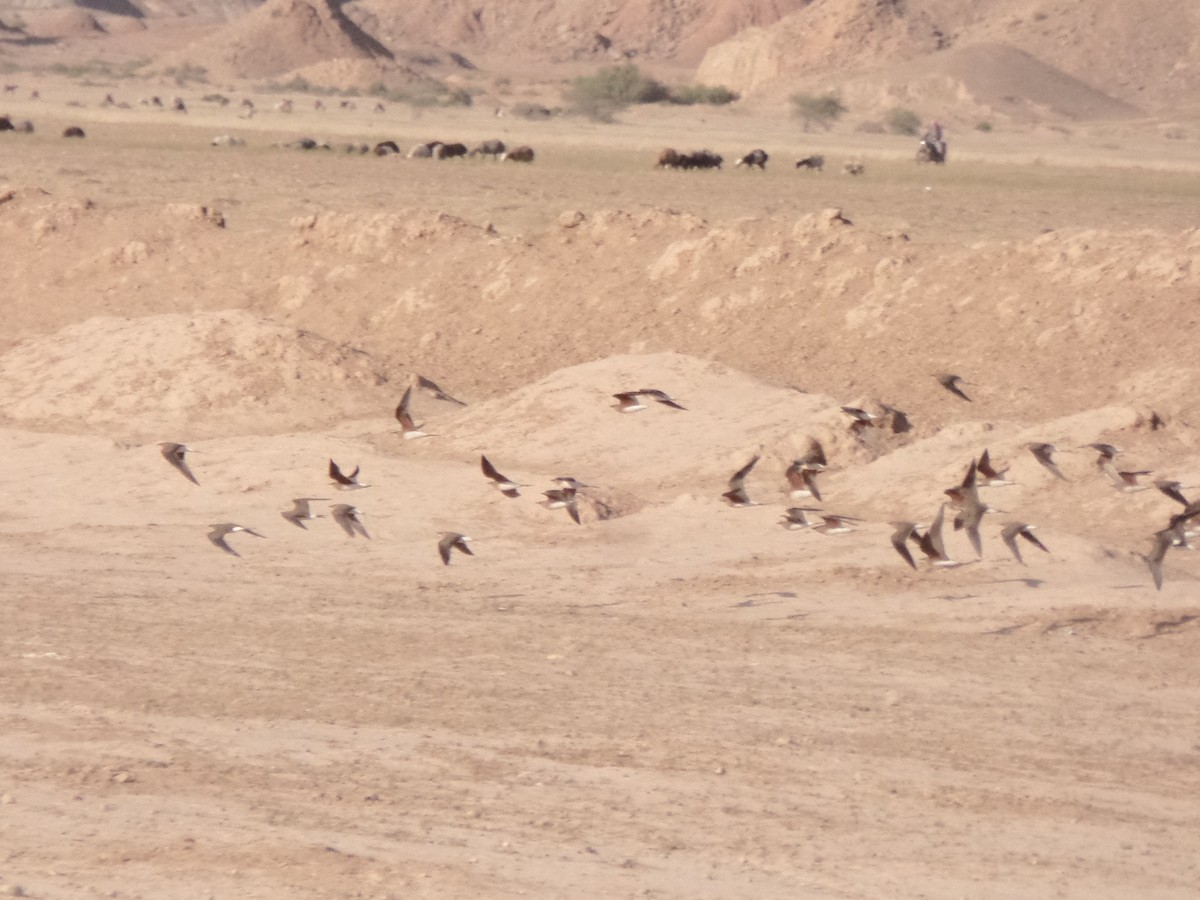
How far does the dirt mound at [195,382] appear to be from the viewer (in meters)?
18.4

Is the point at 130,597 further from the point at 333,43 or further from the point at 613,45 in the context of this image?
the point at 613,45

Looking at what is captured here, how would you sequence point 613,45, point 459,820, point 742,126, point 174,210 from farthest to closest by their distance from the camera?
point 613,45, point 742,126, point 174,210, point 459,820

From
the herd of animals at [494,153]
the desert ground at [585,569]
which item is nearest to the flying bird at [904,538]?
the desert ground at [585,569]

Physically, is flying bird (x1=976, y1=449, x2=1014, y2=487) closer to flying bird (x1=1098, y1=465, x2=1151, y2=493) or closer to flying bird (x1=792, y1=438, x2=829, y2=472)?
flying bird (x1=1098, y1=465, x2=1151, y2=493)

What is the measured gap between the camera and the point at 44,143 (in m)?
41.7

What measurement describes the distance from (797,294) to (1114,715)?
10242mm

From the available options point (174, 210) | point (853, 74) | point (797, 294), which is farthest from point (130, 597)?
point (853, 74)

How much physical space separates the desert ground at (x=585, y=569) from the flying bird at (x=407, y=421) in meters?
0.28

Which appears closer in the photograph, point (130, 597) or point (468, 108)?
point (130, 597)

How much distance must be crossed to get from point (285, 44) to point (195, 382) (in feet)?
267

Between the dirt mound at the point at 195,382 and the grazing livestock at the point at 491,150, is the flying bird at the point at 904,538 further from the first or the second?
the grazing livestock at the point at 491,150

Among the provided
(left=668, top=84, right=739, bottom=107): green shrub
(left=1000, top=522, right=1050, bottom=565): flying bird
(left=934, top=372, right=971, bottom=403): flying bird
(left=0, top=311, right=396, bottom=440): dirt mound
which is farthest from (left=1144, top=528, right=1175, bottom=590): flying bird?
(left=668, top=84, right=739, bottom=107): green shrub

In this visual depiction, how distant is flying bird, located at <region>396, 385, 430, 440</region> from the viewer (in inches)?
554

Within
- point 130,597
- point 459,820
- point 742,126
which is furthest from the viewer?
point 742,126
